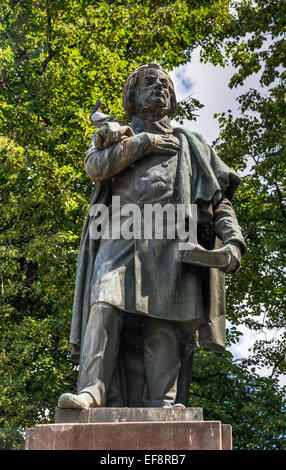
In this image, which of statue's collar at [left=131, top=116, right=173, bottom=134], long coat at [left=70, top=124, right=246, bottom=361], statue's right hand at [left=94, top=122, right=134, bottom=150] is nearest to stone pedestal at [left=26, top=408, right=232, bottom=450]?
long coat at [left=70, top=124, right=246, bottom=361]

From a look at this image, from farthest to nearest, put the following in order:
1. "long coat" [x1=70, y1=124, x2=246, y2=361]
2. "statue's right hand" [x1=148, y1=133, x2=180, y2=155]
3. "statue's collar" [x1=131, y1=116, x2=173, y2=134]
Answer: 1. "statue's collar" [x1=131, y1=116, x2=173, y2=134]
2. "statue's right hand" [x1=148, y1=133, x2=180, y2=155]
3. "long coat" [x1=70, y1=124, x2=246, y2=361]

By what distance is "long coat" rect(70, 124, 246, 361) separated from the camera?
5.29 meters

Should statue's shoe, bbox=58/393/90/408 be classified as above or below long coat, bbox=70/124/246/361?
below

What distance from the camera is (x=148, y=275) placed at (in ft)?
17.0

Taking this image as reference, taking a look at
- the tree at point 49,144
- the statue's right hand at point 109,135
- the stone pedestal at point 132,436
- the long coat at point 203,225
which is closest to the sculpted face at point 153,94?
the long coat at point 203,225

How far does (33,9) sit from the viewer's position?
16.9 metres

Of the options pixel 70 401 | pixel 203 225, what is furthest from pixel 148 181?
pixel 70 401

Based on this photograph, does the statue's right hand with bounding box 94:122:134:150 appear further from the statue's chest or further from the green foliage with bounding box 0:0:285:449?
the green foliage with bounding box 0:0:285:449

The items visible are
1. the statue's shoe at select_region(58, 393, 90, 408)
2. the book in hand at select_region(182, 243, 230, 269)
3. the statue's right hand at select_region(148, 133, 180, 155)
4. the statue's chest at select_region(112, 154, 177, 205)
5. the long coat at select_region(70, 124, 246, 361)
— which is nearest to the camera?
the statue's shoe at select_region(58, 393, 90, 408)

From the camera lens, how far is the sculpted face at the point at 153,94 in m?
5.87

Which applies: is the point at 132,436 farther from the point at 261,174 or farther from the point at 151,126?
the point at 261,174

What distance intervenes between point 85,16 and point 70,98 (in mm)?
2073

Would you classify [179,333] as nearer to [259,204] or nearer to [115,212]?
[115,212]

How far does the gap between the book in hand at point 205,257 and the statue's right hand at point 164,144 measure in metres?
0.86
